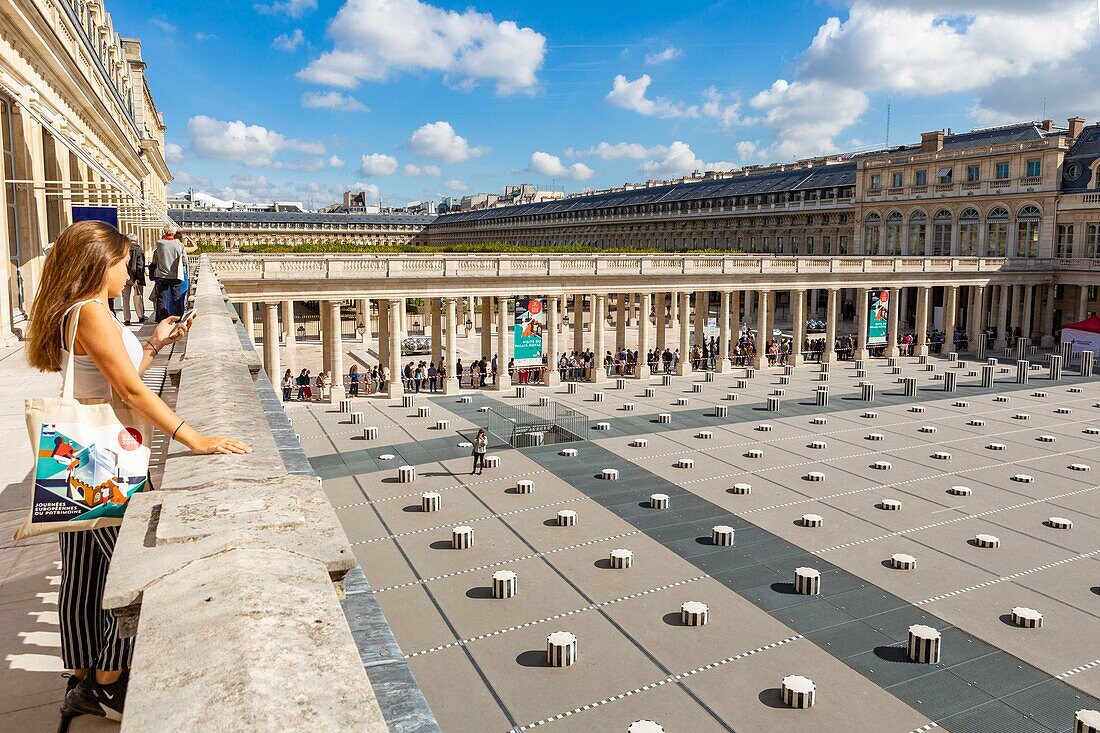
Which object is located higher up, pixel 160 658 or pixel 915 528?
pixel 160 658

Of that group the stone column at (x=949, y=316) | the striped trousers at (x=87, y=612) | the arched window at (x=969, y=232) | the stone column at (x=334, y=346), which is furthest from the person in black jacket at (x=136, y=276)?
the arched window at (x=969, y=232)

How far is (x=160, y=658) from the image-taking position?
270cm

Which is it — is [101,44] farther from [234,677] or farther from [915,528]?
[234,677]

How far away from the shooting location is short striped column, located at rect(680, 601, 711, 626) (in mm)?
16359

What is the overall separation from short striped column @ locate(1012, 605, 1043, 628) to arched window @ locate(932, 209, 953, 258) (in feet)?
221

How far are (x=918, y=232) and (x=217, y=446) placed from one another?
8451 cm

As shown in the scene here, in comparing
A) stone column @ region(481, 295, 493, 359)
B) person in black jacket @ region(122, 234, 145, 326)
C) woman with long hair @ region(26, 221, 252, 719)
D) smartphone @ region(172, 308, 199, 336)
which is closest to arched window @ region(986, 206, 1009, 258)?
stone column @ region(481, 295, 493, 359)

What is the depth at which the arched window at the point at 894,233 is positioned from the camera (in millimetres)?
81312

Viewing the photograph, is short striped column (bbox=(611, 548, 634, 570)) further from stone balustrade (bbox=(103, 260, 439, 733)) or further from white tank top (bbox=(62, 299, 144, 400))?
white tank top (bbox=(62, 299, 144, 400))

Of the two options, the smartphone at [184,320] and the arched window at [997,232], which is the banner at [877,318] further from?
the smartphone at [184,320]

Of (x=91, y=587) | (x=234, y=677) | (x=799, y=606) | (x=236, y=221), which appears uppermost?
(x=236, y=221)

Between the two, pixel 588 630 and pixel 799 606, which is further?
pixel 799 606

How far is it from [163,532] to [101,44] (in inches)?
2097

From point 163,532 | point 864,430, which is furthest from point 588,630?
point 864,430
